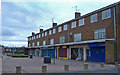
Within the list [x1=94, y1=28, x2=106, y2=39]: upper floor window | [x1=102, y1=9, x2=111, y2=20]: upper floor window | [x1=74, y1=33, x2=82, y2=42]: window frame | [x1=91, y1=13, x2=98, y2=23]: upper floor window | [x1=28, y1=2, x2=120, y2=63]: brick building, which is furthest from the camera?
[x1=74, y1=33, x2=82, y2=42]: window frame

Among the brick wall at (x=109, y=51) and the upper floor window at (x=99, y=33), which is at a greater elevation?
the upper floor window at (x=99, y=33)

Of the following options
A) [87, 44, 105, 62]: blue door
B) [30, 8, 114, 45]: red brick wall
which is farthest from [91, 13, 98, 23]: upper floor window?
[87, 44, 105, 62]: blue door

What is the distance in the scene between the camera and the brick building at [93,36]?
2561 centimetres

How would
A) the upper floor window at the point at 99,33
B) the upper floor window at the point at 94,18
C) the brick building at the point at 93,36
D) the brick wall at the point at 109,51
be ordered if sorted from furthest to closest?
the upper floor window at the point at 94,18
the upper floor window at the point at 99,33
the brick building at the point at 93,36
the brick wall at the point at 109,51

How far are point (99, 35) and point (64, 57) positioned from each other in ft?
42.2

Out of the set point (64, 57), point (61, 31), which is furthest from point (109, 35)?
point (61, 31)

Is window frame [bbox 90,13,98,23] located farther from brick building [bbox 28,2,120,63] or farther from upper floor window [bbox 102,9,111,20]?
upper floor window [bbox 102,9,111,20]

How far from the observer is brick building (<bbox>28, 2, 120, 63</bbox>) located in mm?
25609

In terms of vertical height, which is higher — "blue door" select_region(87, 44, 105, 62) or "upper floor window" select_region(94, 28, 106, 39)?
"upper floor window" select_region(94, 28, 106, 39)

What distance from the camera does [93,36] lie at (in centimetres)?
3033

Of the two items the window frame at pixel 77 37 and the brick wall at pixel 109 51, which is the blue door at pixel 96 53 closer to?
the brick wall at pixel 109 51

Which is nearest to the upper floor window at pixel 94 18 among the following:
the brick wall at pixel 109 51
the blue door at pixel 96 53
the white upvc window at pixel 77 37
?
the blue door at pixel 96 53

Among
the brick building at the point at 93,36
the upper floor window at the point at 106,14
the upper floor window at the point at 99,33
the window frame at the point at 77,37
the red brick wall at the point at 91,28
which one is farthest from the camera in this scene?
the window frame at the point at 77,37

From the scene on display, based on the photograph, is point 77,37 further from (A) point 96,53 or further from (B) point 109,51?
(B) point 109,51
